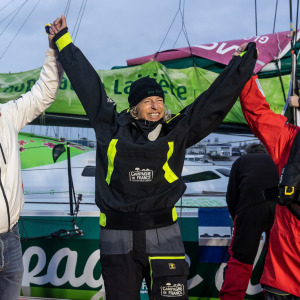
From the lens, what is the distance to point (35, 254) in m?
2.94

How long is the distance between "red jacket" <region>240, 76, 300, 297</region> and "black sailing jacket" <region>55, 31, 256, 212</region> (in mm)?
136

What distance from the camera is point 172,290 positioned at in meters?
1.62

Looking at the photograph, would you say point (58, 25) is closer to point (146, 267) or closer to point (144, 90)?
point (144, 90)

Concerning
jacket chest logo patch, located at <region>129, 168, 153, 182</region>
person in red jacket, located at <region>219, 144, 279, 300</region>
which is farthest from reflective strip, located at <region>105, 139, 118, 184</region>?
person in red jacket, located at <region>219, 144, 279, 300</region>

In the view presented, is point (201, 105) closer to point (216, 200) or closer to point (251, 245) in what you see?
point (251, 245)

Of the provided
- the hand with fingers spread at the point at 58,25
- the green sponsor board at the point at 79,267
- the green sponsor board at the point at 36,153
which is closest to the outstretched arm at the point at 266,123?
the hand with fingers spread at the point at 58,25

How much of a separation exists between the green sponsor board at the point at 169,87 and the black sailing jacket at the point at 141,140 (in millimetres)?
2067

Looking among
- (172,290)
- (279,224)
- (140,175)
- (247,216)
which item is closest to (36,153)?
(247,216)

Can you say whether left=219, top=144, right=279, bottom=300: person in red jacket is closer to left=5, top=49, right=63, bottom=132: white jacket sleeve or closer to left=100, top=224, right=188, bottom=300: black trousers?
left=100, top=224, right=188, bottom=300: black trousers

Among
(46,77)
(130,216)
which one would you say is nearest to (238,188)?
(130,216)

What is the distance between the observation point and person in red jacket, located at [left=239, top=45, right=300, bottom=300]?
156 centimetres

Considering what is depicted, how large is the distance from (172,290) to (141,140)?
662mm

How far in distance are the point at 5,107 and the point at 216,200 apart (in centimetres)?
210

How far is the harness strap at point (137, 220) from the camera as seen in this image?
167 centimetres
